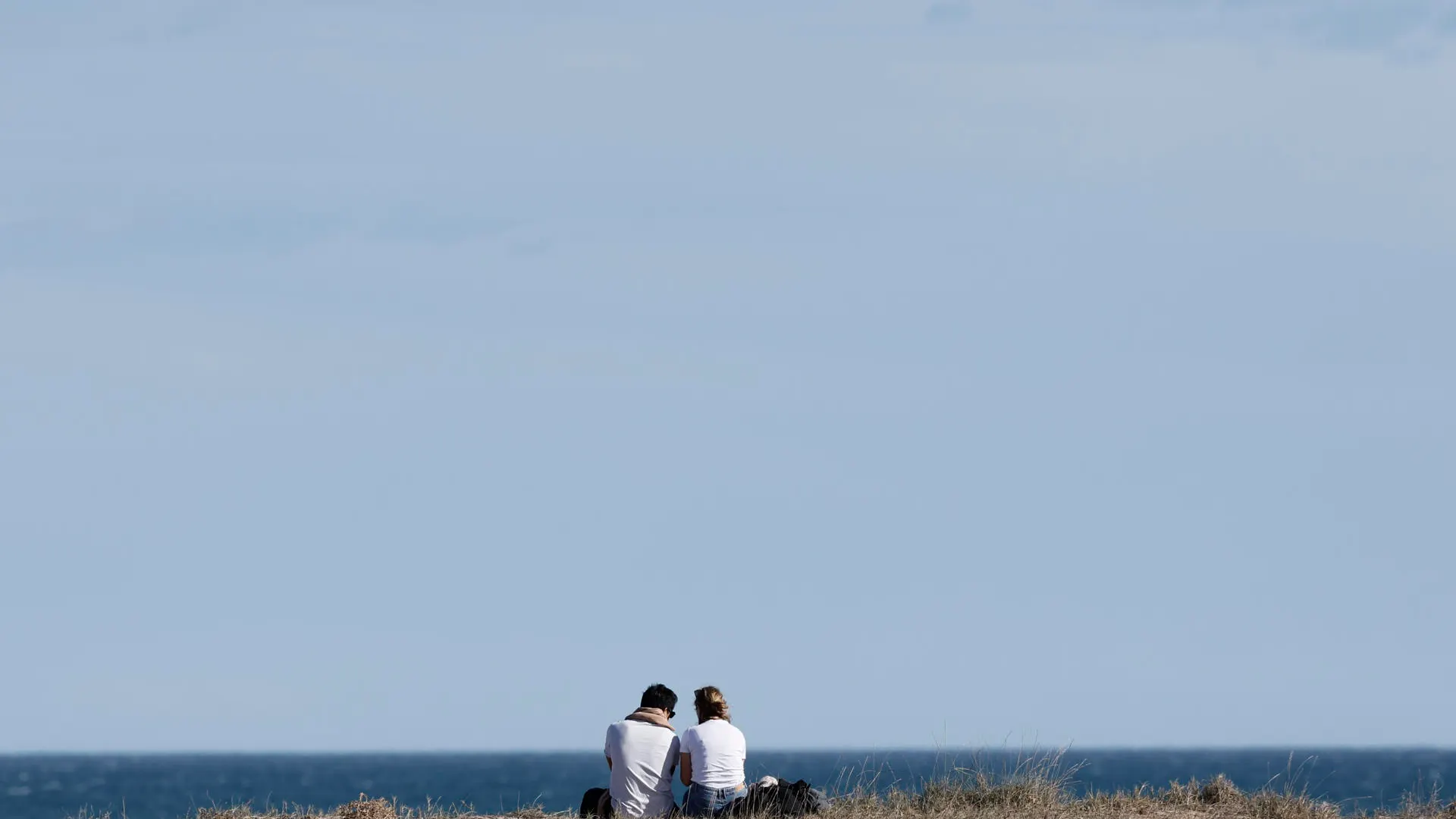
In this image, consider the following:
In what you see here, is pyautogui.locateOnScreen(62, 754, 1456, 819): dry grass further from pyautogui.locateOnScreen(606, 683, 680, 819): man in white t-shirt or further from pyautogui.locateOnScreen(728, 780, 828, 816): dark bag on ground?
pyautogui.locateOnScreen(606, 683, 680, 819): man in white t-shirt

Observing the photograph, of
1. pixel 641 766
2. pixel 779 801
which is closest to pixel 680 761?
pixel 641 766

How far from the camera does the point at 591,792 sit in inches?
732

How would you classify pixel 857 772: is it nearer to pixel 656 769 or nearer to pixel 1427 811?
pixel 656 769

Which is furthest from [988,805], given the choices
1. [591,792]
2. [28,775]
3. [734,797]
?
[28,775]

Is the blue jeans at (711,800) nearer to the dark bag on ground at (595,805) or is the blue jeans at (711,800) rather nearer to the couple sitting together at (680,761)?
the couple sitting together at (680,761)

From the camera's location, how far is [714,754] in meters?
17.7

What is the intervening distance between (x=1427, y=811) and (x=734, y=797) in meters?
7.60

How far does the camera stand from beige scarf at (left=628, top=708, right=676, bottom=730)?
1805cm

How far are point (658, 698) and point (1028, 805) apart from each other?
157 inches

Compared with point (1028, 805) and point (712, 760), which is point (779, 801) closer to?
point (712, 760)

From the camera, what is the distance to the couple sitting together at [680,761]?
1773 cm

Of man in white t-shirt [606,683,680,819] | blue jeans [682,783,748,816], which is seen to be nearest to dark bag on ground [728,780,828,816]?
blue jeans [682,783,748,816]

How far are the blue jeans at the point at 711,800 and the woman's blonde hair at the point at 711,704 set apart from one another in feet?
2.13

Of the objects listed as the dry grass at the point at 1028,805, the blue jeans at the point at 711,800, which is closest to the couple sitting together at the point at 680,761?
the blue jeans at the point at 711,800
